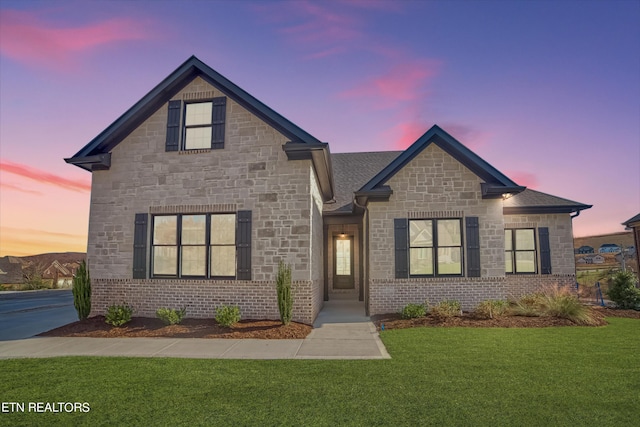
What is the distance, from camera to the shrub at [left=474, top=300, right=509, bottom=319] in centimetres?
1104

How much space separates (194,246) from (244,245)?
1.74 meters

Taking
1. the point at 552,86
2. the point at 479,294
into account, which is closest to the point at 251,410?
the point at 479,294

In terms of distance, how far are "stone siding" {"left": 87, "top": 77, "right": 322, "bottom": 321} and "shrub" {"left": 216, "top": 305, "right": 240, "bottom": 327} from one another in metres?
0.80

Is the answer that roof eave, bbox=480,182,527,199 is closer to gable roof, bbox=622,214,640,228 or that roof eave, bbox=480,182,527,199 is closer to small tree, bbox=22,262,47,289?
gable roof, bbox=622,214,640,228

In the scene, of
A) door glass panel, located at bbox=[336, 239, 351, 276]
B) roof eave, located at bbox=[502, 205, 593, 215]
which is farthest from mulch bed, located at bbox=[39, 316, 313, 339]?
roof eave, located at bbox=[502, 205, 593, 215]

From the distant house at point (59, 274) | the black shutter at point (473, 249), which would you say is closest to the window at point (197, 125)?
the black shutter at point (473, 249)

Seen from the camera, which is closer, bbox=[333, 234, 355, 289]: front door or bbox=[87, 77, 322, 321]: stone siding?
bbox=[87, 77, 322, 321]: stone siding

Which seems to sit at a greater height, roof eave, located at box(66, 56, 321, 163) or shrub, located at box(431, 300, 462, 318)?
roof eave, located at box(66, 56, 321, 163)

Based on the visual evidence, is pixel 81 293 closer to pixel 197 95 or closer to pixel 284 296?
pixel 284 296

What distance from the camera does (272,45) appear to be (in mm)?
12422

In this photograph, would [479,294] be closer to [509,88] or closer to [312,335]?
[312,335]

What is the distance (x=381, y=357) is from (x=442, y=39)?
10.8 metres

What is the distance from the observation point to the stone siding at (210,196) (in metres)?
11.0

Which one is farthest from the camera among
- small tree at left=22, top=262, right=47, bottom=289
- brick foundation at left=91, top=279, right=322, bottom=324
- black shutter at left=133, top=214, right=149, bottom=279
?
small tree at left=22, top=262, right=47, bottom=289
